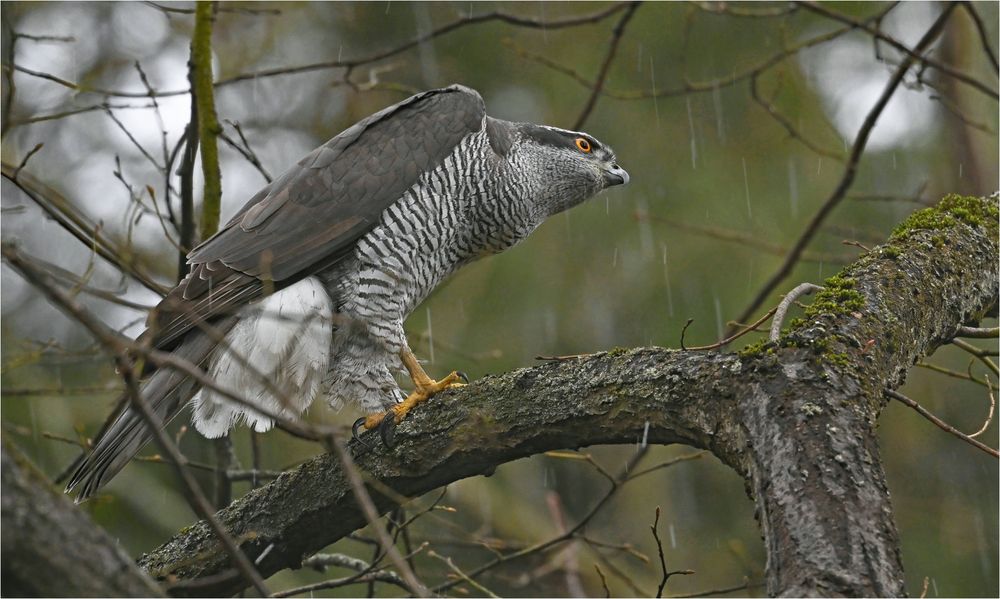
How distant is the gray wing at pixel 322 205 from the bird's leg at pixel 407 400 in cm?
60

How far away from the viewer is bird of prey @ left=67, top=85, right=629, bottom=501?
157 inches

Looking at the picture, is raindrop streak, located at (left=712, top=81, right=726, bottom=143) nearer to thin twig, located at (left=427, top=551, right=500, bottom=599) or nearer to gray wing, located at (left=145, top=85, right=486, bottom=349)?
gray wing, located at (left=145, top=85, right=486, bottom=349)

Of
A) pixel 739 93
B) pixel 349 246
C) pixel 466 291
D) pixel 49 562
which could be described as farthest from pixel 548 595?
pixel 49 562

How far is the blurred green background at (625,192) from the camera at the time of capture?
271 inches

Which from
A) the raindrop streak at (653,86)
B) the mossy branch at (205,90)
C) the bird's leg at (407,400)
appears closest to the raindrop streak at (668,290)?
the raindrop streak at (653,86)

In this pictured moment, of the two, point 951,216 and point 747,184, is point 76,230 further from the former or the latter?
point 747,184

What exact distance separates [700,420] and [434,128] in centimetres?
230

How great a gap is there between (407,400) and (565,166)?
6.15 ft

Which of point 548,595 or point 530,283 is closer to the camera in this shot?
point 548,595

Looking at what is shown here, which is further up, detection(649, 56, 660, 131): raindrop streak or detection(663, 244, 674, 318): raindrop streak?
detection(649, 56, 660, 131): raindrop streak

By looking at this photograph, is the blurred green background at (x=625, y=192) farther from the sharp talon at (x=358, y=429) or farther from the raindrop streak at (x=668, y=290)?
the sharp talon at (x=358, y=429)

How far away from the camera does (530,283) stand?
25.5 ft

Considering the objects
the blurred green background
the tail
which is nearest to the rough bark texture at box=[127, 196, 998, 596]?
the tail

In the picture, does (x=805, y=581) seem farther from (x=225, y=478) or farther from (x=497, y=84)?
(x=497, y=84)
